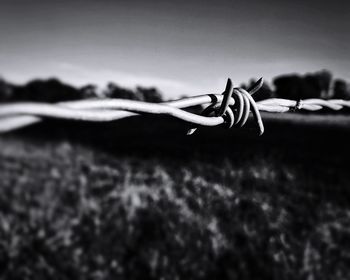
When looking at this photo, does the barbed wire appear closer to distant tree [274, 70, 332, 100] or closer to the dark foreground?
the dark foreground

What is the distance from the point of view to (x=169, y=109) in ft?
1.47

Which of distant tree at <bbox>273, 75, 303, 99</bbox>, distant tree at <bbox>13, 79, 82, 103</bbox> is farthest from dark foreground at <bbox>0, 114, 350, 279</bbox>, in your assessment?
distant tree at <bbox>273, 75, 303, 99</bbox>

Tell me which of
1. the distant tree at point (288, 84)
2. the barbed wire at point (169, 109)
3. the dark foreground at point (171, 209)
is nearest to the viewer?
the barbed wire at point (169, 109)

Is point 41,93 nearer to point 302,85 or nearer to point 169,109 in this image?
point 169,109

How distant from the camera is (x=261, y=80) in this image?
1.83 feet

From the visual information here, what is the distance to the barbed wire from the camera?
30 centimetres

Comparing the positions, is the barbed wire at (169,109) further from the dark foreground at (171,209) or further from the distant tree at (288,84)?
the distant tree at (288,84)

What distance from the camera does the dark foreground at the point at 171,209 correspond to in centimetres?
222

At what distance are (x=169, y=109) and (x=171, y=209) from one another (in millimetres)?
2683

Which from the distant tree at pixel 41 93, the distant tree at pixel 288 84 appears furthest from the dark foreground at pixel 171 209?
the distant tree at pixel 288 84

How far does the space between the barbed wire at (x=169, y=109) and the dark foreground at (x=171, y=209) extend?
0.88 metres

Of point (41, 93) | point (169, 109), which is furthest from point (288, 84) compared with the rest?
point (169, 109)

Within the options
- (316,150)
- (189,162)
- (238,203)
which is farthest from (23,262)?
(316,150)

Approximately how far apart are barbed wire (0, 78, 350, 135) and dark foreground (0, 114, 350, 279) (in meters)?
0.88
